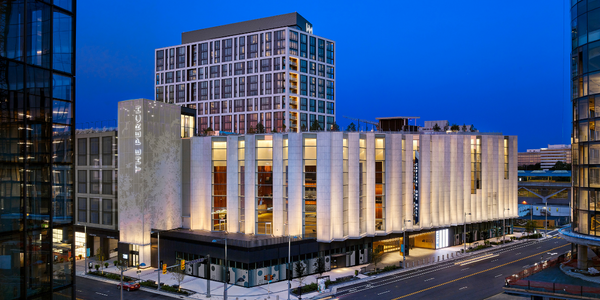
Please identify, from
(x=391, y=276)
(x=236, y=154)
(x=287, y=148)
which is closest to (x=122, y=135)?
(x=236, y=154)

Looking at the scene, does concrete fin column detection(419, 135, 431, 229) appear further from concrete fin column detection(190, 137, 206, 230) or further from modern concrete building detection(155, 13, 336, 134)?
modern concrete building detection(155, 13, 336, 134)

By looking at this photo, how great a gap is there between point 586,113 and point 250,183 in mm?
45498

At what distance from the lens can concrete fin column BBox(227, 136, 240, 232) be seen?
68.6m

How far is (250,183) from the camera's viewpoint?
67438mm

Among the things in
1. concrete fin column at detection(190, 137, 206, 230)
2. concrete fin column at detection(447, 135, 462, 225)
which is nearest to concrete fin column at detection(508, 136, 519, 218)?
concrete fin column at detection(447, 135, 462, 225)

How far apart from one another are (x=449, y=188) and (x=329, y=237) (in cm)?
2983

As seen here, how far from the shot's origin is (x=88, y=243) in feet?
256

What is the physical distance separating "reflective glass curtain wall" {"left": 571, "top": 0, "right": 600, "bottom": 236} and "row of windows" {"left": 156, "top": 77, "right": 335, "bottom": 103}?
325 feet

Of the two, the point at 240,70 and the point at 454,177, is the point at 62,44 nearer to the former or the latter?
the point at 454,177

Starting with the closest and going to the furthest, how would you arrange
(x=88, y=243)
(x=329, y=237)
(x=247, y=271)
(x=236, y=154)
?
(x=247, y=271) < (x=329, y=237) < (x=236, y=154) < (x=88, y=243)

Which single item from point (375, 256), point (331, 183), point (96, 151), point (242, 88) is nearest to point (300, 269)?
point (375, 256)

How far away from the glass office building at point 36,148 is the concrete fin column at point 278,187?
48.2 meters

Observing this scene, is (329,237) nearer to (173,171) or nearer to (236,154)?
(236,154)

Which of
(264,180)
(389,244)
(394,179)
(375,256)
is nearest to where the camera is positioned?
(375,256)
